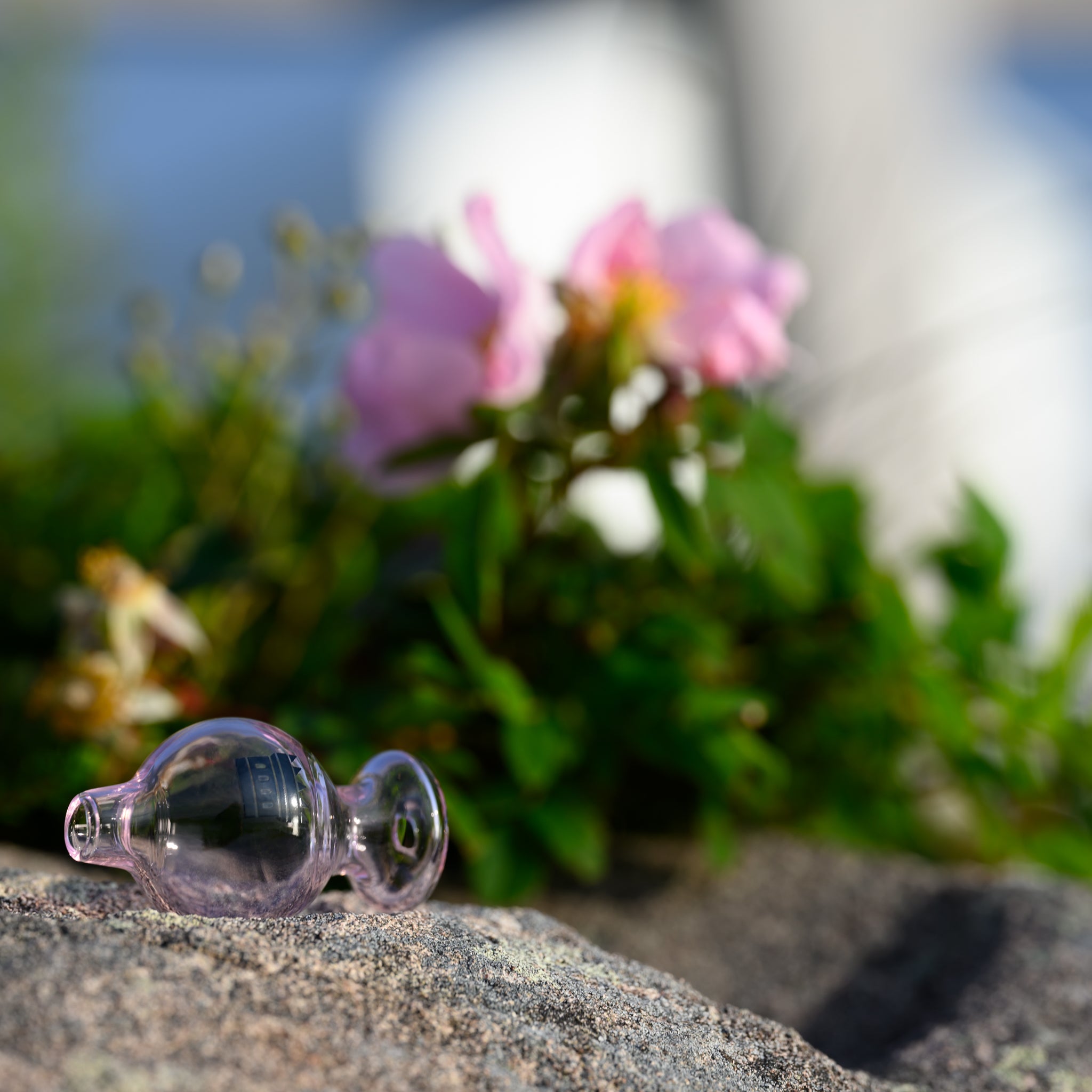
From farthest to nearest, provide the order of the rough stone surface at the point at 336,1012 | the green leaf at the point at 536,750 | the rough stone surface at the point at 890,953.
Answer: the green leaf at the point at 536,750, the rough stone surface at the point at 890,953, the rough stone surface at the point at 336,1012

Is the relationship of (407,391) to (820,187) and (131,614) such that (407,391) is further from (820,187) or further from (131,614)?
(820,187)

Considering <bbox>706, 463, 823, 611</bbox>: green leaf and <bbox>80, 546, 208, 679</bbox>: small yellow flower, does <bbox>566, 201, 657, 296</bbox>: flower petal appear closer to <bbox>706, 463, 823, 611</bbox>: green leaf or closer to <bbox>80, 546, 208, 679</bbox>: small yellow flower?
<bbox>706, 463, 823, 611</bbox>: green leaf

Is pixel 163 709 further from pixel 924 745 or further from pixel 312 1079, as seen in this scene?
pixel 924 745

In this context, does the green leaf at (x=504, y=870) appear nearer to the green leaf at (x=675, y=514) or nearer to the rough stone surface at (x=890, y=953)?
the rough stone surface at (x=890, y=953)

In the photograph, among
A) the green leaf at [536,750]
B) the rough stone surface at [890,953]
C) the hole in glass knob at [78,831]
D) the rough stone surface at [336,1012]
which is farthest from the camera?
the green leaf at [536,750]

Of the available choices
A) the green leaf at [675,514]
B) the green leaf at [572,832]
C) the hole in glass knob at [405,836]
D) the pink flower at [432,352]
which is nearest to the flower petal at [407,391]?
the pink flower at [432,352]

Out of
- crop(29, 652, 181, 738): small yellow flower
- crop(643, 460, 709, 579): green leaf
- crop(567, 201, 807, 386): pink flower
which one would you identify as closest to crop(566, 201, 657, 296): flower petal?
crop(567, 201, 807, 386): pink flower

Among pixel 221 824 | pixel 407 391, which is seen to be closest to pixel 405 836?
pixel 221 824
